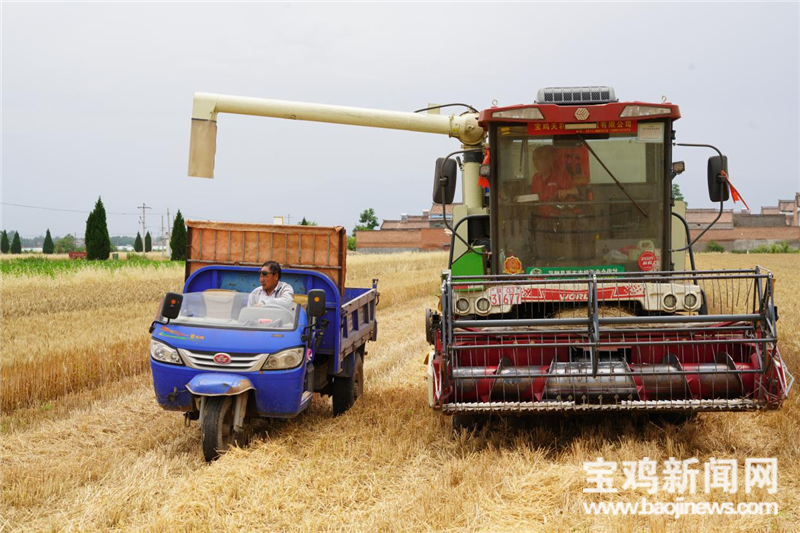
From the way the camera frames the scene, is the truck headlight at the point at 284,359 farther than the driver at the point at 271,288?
No

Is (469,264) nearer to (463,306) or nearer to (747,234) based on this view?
(463,306)

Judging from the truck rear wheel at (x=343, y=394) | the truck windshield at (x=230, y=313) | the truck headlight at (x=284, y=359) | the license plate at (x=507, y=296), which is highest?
the license plate at (x=507, y=296)

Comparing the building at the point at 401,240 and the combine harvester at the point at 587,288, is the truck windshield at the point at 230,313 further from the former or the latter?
the building at the point at 401,240

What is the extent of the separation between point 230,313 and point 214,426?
3.87 feet

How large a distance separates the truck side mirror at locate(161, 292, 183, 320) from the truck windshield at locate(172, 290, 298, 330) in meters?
0.07

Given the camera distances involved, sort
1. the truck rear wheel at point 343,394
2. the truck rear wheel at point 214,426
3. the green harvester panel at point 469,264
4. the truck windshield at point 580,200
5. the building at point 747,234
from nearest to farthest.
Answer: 1. the truck rear wheel at point 214,426
2. the truck windshield at point 580,200
3. the green harvester panel at point 469,264
4. the truck rear wheel at point 343,394
5. the building at point 747,234

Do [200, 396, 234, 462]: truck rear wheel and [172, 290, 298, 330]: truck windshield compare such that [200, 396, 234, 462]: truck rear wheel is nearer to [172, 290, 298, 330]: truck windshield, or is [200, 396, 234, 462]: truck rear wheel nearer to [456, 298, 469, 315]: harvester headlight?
[172, 290, 298, 330]: truck windshield

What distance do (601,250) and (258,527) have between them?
3.88m

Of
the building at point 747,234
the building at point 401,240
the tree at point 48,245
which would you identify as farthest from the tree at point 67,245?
the building at point 747,234

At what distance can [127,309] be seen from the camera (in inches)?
664

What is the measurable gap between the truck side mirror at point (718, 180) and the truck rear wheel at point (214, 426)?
14.9ft

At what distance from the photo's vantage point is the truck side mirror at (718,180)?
671 centimetres

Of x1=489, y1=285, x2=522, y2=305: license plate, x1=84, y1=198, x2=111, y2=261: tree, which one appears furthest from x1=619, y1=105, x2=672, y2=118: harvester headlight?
x1=84, y1=198, x2=111, y2=261: tree

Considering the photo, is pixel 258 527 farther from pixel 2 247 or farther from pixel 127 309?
pixel 2 247
